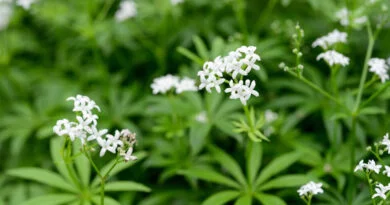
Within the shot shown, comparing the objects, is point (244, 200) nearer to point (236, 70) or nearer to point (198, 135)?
point (198, 135)

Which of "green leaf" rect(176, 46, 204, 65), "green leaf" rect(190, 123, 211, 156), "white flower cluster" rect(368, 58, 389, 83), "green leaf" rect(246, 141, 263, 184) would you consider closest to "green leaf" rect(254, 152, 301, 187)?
"green leaf" rect(246, 141, 263, 184)

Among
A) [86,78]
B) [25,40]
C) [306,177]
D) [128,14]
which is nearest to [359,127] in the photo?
[306,177]

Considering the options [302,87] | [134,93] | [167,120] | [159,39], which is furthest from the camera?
[159,39]

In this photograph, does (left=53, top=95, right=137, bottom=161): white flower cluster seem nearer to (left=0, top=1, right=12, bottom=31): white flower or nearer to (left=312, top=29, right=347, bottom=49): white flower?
(left=312, top=29, right=347, bottom=49): white flower

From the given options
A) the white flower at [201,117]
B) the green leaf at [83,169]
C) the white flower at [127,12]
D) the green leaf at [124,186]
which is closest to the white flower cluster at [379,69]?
the white flower at [201,117]

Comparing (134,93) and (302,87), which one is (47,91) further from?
(302,87)

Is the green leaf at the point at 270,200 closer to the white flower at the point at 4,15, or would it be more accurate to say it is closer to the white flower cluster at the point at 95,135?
the white flower cluster at the point at 95,135
